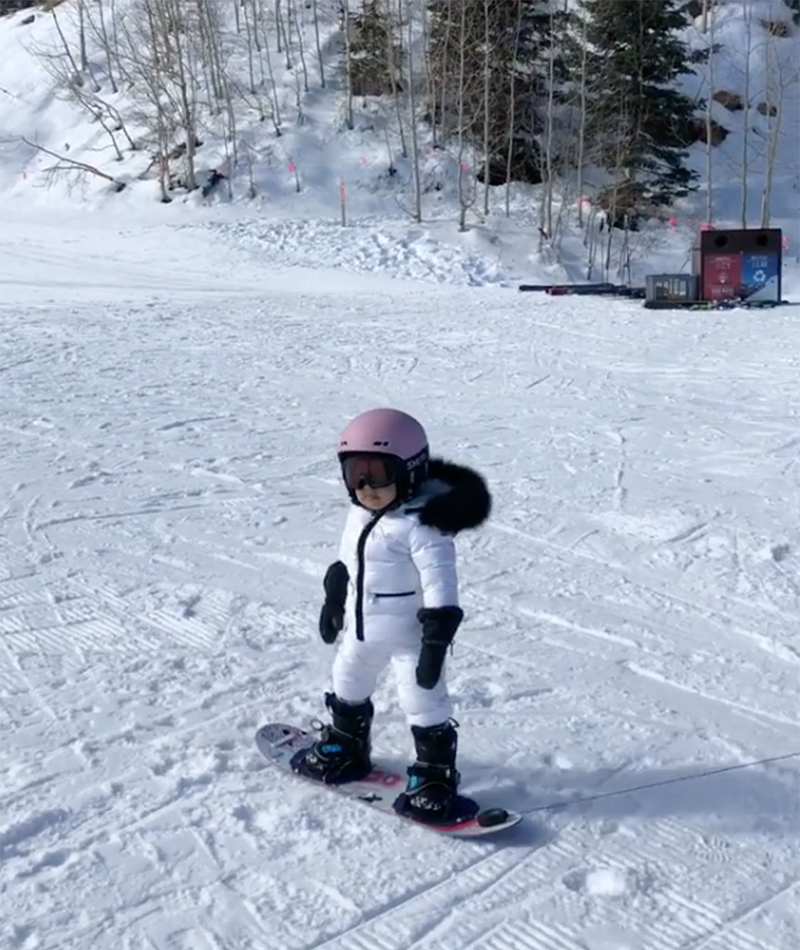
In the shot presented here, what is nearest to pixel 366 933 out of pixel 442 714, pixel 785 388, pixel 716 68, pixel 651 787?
pixel 442 714

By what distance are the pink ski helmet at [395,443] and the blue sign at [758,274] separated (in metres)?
15.2

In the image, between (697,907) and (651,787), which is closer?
(697,907)

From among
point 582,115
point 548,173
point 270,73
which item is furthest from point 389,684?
point 270,73

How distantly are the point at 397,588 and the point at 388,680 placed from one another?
1.15m

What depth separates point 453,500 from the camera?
3.70 metres

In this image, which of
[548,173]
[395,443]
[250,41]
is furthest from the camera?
[250,41]

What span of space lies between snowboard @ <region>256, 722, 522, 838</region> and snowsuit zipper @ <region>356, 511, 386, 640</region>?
52 centimetres

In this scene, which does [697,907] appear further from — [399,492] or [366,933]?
[399,492]

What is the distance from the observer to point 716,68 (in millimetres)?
36594

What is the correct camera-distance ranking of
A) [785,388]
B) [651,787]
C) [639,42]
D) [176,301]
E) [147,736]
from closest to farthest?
[651,787] < [147,736] < [785,388] < [176,301] < [639,42]

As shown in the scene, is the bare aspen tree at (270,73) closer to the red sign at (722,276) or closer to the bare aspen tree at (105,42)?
the bare aspen tree at (105,42)

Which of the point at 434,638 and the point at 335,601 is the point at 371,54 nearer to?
the point at 335,601

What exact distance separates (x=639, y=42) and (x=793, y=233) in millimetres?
6164

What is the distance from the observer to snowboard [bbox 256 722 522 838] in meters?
3.70
